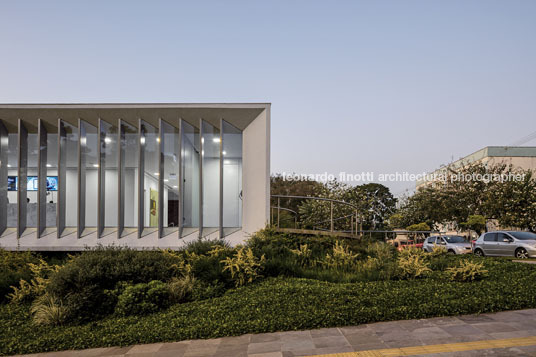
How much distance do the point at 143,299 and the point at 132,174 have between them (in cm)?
760

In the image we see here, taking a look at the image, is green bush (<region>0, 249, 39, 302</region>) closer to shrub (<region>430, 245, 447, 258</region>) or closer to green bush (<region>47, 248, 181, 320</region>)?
green bush (<region>47, 248, 181, 320</region>)

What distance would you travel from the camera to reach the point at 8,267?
30.2ft

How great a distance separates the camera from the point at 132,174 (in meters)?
13.0

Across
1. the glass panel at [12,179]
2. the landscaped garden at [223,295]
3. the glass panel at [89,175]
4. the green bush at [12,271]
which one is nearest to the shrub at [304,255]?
the landscaped garden at [223,295]

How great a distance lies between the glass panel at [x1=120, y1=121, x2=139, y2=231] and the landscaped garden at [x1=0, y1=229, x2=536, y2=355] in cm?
418

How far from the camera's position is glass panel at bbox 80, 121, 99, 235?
1284cm

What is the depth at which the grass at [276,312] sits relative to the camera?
17.1 ft

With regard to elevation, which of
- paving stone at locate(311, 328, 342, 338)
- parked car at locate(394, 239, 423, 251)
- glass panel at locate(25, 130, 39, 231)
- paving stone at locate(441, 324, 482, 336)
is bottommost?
parked car at locate(394, 239, 423, 251)

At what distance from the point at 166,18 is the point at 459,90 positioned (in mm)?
23409

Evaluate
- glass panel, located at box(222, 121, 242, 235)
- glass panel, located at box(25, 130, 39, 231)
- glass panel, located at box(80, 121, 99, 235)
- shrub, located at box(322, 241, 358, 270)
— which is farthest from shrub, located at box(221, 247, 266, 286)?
glass panel, located at box(25, 130, 39, 231)

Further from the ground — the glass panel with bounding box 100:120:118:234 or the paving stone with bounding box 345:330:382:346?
the glass panel with bounding box 100:120:118:234

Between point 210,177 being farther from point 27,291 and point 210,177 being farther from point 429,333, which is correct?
point 429,333

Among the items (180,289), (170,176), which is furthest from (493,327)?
(170,176)

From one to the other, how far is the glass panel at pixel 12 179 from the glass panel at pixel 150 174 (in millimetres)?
4696
